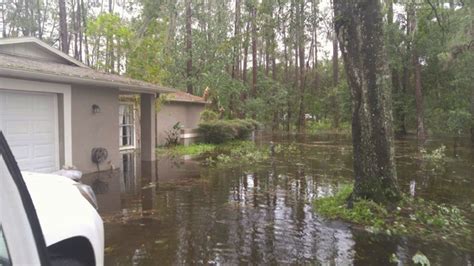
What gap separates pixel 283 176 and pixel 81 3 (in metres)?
26.2

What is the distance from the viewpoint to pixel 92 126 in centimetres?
1020

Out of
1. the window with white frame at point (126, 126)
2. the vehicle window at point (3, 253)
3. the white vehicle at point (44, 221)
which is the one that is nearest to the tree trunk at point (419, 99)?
the window with white frame at point (126, 126)

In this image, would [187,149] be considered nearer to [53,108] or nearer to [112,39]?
[112,39]

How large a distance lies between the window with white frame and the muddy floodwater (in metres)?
4.11

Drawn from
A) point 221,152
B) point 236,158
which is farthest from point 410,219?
point 221,152

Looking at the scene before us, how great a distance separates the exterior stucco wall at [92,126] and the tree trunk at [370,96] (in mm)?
6681

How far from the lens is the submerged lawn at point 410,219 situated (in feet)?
17.8

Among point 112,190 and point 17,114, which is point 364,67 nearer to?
point 112,190

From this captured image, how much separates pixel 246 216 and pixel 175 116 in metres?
13.0

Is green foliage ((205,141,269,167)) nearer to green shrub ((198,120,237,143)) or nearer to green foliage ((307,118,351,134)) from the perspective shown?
green shrub ((198,120,237,143))

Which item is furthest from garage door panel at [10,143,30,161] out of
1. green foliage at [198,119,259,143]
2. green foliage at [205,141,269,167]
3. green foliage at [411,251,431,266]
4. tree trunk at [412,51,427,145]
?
tree trunk at [412,51,427,145]

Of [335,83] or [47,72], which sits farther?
[335,83]

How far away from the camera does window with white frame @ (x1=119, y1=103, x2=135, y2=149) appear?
15535 mm

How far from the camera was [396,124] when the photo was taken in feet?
85.8
